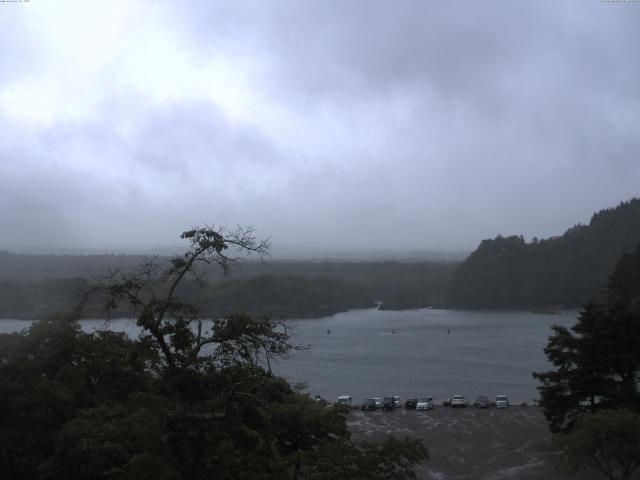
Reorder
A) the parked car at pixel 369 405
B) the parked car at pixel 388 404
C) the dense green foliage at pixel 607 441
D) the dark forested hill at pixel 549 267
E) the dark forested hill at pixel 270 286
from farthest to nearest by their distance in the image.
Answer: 1. the dark forested hill at pixel 549 267
2. the dark forested hill at pixel 270 286
3. the parked car at pixel 388 404
4. the parked car at pixel 369 405
5. the dense green foliage at pixel 607 441

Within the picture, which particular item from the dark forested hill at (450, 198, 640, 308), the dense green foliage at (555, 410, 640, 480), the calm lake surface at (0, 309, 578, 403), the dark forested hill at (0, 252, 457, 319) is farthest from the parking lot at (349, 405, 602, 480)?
the dark forested hill at (450, 198, 640, 308)

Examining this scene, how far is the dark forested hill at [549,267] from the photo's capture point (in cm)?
4638

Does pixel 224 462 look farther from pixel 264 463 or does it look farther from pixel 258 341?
pixel 258 341

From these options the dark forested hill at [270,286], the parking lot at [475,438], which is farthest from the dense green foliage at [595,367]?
the dark forested hill at [270,286]

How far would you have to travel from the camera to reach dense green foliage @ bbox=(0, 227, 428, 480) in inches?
119

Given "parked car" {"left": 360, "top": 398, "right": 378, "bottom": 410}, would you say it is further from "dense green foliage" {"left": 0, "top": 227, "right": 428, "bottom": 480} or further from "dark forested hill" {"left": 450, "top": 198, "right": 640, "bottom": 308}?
"dark forested hill" {"left": 450, "top": 198, "right": 640, "bottom": 308}

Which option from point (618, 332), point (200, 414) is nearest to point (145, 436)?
point (200, 414)

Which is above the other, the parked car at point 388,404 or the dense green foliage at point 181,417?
the dense green foliage at point 181,417

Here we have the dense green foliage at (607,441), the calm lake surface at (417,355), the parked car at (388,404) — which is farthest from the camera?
the calm lake surface at (417,355)

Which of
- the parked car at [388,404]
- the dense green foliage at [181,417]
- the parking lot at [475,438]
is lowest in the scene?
the parked car at [388,404]

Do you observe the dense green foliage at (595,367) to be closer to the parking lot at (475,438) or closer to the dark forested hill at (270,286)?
the parking lot at (475,438)

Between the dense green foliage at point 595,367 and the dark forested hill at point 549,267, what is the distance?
37.1m

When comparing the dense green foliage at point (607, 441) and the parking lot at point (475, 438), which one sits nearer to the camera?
the dense green foliage at point (607, 441)

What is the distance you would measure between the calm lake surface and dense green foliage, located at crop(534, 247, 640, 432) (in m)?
4.46
